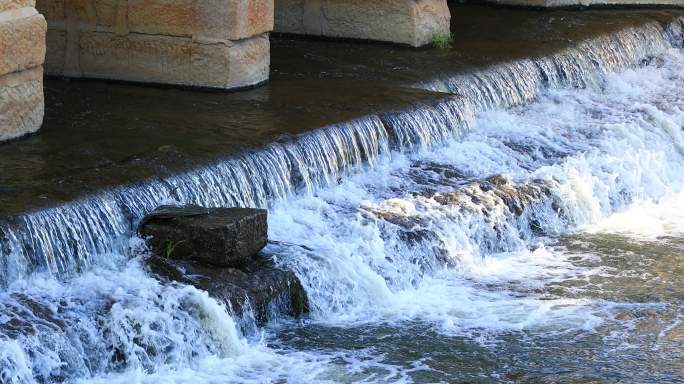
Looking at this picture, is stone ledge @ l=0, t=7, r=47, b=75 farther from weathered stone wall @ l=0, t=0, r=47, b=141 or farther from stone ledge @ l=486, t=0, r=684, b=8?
stone ledge @ l=486, t=0, r=684, b=8

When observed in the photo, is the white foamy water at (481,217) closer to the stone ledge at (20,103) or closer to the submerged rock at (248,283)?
the submerged rock at (248,283)

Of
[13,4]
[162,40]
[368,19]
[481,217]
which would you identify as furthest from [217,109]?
[368,19]

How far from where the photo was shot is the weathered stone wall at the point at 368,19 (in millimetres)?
13422

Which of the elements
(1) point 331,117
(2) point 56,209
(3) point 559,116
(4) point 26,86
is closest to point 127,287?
(2) point 56,209

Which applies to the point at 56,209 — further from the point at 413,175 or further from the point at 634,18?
the point at 634,18

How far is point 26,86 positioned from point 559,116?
5234 mm

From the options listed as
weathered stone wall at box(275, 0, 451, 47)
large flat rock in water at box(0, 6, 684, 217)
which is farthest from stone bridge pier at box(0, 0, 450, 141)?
weathered stone wall at box(275, 0, 451, 47)

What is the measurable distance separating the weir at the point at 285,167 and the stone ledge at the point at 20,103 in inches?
50.6

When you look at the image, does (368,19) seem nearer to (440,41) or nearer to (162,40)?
(440,41)

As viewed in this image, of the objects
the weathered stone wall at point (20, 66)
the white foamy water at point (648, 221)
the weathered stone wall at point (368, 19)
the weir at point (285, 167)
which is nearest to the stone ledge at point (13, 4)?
the weathered stone wall at point (20, 66)

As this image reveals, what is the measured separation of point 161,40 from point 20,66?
86.4 inches

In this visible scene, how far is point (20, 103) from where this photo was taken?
30.2ft

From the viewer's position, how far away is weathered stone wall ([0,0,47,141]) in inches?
352

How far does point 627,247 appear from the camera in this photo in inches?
390
